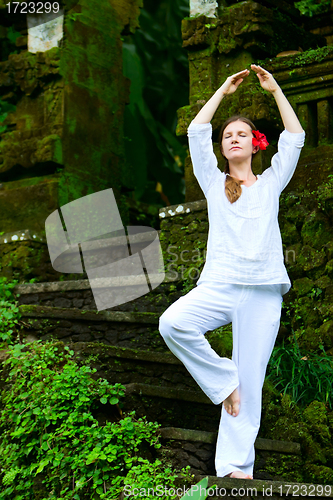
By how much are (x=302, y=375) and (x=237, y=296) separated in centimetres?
126

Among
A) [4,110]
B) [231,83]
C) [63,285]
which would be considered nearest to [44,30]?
[4,110]

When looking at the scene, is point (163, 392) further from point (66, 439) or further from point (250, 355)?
point (250, 355)

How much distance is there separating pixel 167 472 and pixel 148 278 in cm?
203

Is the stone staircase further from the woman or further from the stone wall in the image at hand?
the stone wall

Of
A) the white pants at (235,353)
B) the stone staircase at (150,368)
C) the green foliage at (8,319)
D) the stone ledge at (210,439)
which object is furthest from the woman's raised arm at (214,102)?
the green foliage at (8,319)

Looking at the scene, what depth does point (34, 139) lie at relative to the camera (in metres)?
6.59

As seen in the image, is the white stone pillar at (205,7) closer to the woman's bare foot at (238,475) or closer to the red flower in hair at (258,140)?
the red flower in hair at (258,140)

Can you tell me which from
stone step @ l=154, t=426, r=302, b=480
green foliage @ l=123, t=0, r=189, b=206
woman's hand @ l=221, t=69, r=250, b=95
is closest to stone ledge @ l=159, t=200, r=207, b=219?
woman's hand @ l=221, t=69, r=250, b=95

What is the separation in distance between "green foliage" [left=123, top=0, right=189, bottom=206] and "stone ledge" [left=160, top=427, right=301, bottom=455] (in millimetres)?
5670

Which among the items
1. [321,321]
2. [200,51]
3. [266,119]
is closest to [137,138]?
[200,51]

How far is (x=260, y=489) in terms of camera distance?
318 cm

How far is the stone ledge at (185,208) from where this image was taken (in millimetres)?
5262

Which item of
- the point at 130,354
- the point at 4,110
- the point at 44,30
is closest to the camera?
the point at 130,354

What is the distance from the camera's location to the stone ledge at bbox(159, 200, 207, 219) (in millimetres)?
5262
